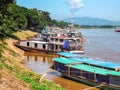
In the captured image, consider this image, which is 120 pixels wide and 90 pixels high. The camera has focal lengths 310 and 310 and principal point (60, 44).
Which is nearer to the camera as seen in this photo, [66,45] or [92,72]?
[92,72]

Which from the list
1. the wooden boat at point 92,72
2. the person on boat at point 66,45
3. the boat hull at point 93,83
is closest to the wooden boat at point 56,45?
the person on boat at point 66,45

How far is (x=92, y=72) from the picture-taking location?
30.0 meters

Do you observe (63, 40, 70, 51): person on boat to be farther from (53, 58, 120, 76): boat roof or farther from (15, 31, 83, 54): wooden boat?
(53, 58, 120, 76): boat roof

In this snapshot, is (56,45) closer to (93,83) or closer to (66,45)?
(66,45)

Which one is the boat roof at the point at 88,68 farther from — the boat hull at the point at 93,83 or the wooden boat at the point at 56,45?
the wooden boat at the point at 56,45

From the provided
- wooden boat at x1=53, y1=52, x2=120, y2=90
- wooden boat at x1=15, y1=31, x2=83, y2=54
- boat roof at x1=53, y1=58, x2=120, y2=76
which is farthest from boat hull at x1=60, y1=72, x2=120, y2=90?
wooden boat at x1=15, y1=31, x2=83, y2=54

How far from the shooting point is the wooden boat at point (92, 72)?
2744cm

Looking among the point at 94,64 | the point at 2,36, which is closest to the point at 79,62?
the point at 94,64

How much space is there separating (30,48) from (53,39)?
203 inches

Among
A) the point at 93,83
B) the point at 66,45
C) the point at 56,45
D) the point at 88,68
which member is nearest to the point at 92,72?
Answer: the point at 93,83

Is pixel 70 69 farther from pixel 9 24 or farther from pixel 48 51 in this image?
pixel 48 51

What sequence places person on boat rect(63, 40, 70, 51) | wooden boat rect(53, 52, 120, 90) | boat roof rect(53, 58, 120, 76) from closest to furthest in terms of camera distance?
wooden boat rect(53, 52, 120, 90)
boat roof rect(53, 58, 120, 76)
person on boat rect(63, 40, 70, 51)

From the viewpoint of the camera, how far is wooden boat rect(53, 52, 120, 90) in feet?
90.0

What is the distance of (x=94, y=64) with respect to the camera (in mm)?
33875
